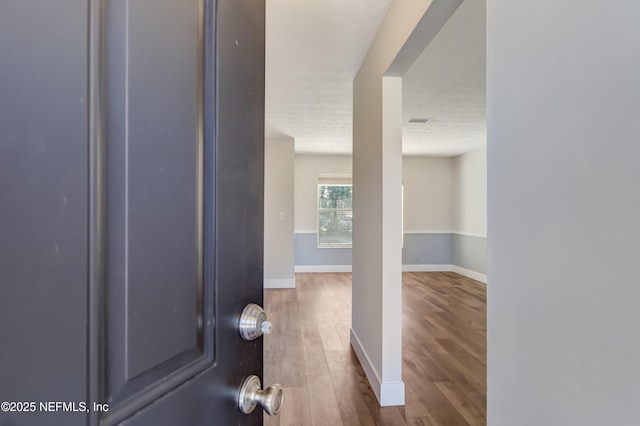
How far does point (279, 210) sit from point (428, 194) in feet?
11.1

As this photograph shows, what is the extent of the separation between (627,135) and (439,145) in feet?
17.8

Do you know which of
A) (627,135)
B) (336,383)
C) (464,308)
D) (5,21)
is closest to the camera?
(5,21)

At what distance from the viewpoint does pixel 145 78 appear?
0.40m

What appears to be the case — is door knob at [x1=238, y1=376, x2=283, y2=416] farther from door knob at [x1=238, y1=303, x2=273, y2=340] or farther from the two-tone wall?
the two-tone wall

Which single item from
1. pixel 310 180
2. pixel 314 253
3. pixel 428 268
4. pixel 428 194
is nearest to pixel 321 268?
pixel 314 253

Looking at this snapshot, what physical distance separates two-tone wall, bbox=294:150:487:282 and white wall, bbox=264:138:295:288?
147 centimetres

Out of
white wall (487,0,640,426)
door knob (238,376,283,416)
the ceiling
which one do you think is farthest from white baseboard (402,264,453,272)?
door knob (238,376,283,416)

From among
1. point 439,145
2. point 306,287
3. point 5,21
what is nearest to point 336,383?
point 5,21

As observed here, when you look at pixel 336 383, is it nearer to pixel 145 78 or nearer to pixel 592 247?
pixel 592 247

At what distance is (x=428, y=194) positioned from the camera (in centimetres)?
681

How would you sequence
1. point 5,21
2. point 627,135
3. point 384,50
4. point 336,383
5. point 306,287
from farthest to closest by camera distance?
point 306,287, point 336,383, point 384,50, point 627,135, point 5,21

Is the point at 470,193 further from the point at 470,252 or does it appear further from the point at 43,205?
the point at 43,205

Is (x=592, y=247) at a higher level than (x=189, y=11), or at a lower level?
lower

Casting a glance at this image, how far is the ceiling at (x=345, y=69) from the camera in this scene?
1951mm
